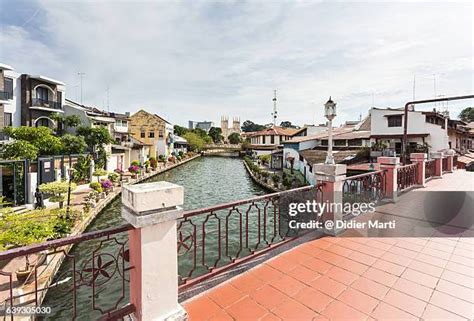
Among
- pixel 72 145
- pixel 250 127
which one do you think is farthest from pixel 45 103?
pixel 250 127

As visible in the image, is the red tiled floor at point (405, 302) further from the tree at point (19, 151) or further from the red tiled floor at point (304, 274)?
the tree at point (19, 151)

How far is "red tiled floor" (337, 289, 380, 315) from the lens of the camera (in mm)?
2432

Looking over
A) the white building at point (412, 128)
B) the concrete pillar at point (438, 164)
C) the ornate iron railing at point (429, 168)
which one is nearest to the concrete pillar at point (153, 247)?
the ornate iron railing at point (429, 168)

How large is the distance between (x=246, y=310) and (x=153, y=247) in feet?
3.85

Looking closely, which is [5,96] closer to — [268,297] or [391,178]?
[268,297]

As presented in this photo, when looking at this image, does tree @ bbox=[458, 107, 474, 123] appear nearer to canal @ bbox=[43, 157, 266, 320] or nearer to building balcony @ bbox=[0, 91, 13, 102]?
canal @ bbox=[43, 157, 266, 320]

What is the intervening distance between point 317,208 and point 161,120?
40.3m

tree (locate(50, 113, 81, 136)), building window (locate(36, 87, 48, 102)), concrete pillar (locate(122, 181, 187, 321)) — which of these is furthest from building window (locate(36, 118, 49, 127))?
concrete pillar (locate(122, 181, 187, 321))

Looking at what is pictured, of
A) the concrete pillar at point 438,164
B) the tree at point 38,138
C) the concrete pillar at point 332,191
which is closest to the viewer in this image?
the concrete pillar at point 332,191

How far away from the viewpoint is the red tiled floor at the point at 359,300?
243 centimetres

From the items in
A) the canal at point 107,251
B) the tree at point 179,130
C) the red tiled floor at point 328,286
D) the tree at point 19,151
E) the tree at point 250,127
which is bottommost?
the canal at point 107,251

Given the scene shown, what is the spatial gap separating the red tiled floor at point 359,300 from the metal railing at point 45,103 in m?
28.0

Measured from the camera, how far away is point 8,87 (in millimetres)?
20703

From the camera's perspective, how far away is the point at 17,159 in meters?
12.6
